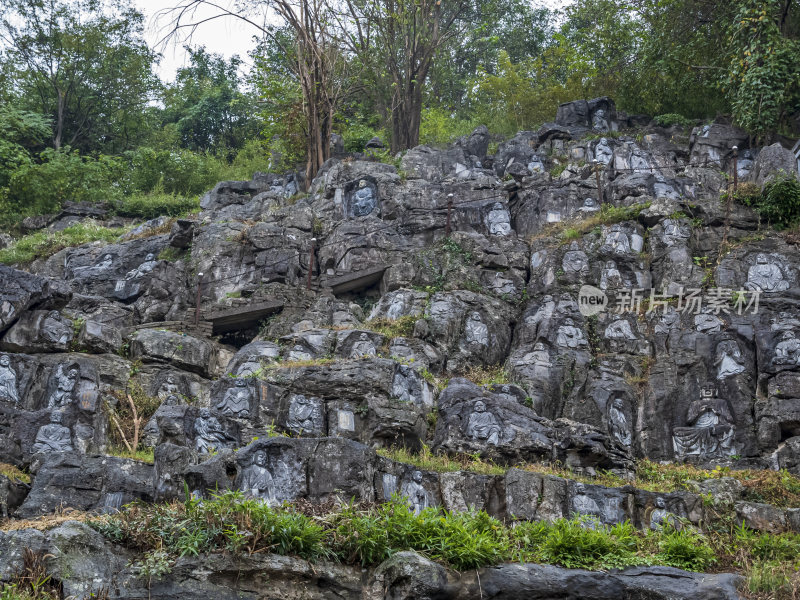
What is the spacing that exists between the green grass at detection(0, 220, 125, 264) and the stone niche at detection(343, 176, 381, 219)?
6928mm

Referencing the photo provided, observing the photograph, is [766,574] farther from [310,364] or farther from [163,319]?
[163,319]

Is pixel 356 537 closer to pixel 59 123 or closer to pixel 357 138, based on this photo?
pixel 357 138

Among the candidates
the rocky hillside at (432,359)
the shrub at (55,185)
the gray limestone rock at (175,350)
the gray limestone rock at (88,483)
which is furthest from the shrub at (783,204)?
the shrub at (55,185)


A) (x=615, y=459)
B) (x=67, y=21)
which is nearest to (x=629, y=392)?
(x=615, y=459)

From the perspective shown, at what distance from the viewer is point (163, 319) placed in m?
22.6

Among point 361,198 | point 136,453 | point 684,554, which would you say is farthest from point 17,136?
point 684,554

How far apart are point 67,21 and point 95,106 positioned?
325cm

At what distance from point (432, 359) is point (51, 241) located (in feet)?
43.9

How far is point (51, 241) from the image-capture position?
2742 cm

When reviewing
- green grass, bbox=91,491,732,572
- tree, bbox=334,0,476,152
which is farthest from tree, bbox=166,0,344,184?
green grass, bbox=91,491,732,572

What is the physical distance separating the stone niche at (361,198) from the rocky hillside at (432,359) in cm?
8

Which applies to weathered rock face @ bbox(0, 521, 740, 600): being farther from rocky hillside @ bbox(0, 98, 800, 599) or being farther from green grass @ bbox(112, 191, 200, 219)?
green grass @ bbox(112, 191, 200, 219)

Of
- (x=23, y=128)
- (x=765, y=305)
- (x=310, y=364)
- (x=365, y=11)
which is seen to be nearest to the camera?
(x=310, y=364)

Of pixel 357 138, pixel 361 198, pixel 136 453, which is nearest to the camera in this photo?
Result: pixel 136 453
